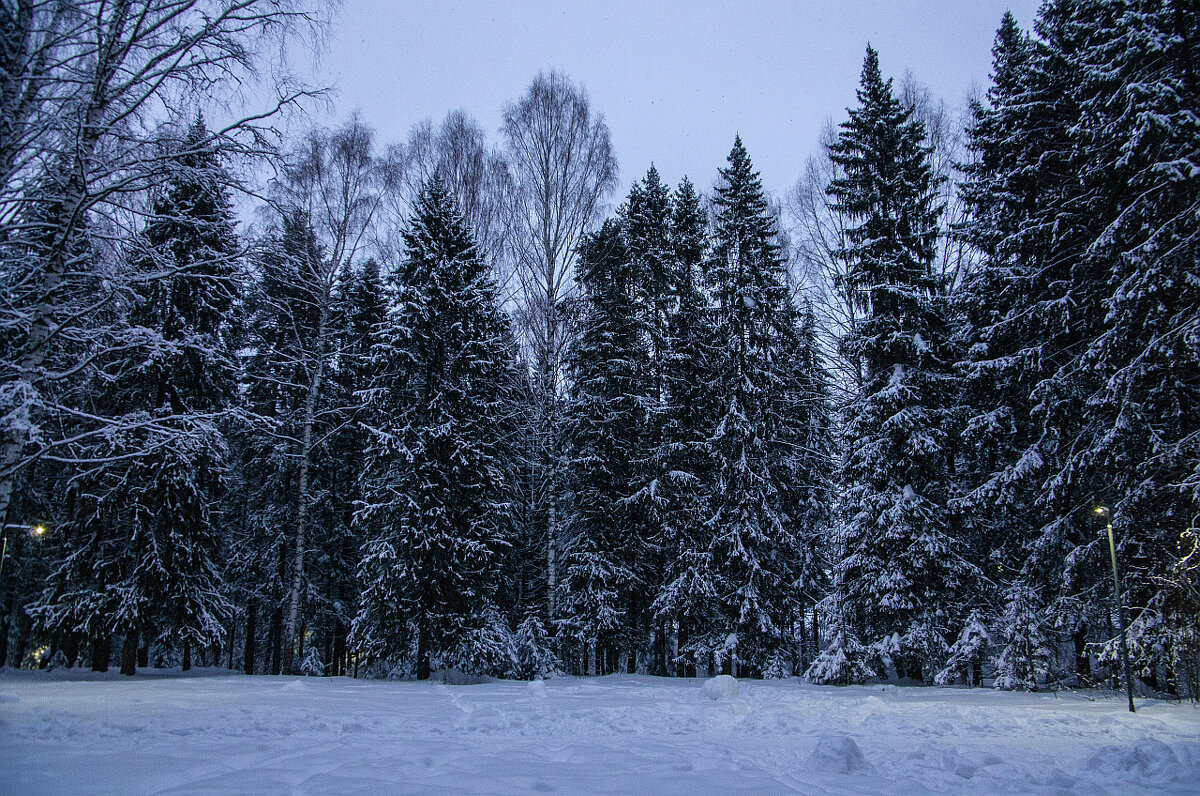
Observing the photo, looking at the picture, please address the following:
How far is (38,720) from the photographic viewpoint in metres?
5.58

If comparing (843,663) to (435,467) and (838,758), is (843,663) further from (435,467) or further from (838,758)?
(435,467)

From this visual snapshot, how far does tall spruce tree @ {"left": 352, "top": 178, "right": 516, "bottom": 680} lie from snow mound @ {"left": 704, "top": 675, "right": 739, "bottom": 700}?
646 cm

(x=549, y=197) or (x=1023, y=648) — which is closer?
(x=1023, y=648)

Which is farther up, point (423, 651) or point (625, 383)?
point (625, 383)

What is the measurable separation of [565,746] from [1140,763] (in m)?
4.75

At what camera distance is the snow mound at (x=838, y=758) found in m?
4.80

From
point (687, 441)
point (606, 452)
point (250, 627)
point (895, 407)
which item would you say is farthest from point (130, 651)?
point (895, 407)

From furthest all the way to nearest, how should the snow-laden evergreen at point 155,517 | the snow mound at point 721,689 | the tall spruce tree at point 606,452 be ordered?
the tall spruce tree at point 606,452 → the snow-laden evergreen at point 155,517 → the snow mound at point 721,689

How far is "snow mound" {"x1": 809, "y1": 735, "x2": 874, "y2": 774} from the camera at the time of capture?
4805 mm

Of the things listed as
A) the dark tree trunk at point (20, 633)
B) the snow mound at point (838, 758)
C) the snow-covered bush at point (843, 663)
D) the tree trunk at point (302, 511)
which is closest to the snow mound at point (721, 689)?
the snow-covered bush at point (843, 663)

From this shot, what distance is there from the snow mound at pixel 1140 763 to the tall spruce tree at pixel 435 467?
41.0 feet

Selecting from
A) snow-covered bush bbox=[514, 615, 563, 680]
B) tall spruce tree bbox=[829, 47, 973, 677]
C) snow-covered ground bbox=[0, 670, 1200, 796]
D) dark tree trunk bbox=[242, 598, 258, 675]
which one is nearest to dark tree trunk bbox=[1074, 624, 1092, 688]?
tall spruce tree bbox=[829, 47, 973, 677]

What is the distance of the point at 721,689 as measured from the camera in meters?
10.4

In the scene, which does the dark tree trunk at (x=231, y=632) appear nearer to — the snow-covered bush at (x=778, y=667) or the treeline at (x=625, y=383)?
the treeline at (x=625, y=383)
